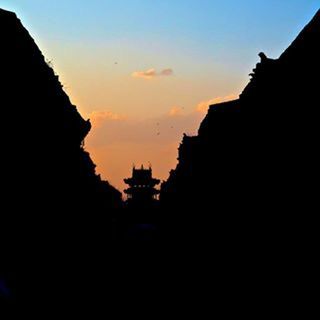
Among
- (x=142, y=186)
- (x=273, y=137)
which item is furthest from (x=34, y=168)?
→ (x=142, y=186)

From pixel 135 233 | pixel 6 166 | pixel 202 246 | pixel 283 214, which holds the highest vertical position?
pixel 135 233

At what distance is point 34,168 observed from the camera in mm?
13641

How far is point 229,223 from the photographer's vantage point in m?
20.0

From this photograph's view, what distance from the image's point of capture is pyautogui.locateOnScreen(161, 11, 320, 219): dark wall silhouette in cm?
1054

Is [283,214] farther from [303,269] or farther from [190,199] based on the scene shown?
[190,199]

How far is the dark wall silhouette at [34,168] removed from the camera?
11648 millimetres

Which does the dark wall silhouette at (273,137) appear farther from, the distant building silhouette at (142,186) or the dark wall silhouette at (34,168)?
the distant building silhouette at (142,186)

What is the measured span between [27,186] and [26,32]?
3.84m

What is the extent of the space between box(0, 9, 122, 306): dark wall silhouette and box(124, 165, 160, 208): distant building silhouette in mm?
53843

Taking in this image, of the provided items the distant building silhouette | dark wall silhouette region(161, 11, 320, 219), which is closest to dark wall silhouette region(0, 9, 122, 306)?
dark wall silhouette region(161, 11, 320, 219)

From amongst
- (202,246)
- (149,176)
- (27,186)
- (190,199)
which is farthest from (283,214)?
(149,176)

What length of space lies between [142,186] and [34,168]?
63387 millimetres

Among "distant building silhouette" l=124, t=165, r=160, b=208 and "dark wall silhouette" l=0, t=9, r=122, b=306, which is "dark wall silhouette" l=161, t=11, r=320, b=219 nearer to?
"dark wall silhouette" l=0, t=9, r=122, b=306

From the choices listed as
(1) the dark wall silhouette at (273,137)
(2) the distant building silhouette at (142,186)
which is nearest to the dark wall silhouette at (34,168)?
(1) the dark wall silhouette at (273,137)
